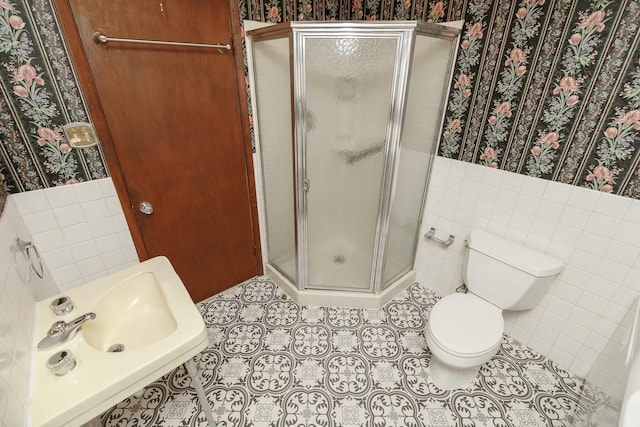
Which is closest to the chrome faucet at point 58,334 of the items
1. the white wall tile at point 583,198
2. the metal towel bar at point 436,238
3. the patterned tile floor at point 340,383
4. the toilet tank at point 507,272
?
the patterned tile floor at point 340,383

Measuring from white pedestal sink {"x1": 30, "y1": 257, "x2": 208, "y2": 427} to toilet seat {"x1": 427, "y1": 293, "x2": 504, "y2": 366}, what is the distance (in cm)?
107

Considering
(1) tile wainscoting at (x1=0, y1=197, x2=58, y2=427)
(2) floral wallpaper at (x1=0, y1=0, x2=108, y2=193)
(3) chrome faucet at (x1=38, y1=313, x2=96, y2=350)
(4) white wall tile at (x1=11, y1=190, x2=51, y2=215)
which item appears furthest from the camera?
(4) white wall tile at (x1=11, y1=190, x2=51, y2=215)

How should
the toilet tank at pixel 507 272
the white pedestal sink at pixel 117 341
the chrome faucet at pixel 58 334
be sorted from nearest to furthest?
the white pedestal sink at pixel 117 341
the chrome faucet at pixel 58 334
the toilet tank at pixel 507 272

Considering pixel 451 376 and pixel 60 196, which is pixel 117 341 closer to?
pixel 60 196

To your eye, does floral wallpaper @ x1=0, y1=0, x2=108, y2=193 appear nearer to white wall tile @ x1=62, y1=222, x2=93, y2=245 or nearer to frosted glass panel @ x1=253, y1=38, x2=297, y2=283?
white wall tile @ x1=62, y1=222, x2=93, y2=245

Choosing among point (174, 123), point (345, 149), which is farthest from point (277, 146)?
point (174, 123)

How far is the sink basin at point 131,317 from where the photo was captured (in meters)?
1.11

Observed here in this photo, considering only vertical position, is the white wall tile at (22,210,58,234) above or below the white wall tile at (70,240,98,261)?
above

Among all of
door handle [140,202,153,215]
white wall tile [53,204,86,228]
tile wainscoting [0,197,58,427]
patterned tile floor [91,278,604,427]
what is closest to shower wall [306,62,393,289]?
patterned tile floor [91,278,604,427]

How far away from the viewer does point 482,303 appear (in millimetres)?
1567

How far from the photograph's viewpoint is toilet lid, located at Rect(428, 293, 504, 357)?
1.33 m

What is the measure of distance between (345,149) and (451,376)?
139 centimetres

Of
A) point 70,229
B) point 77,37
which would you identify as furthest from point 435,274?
point 77,37

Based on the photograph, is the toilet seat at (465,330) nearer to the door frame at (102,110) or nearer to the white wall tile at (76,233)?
the door frame at (102,110)
